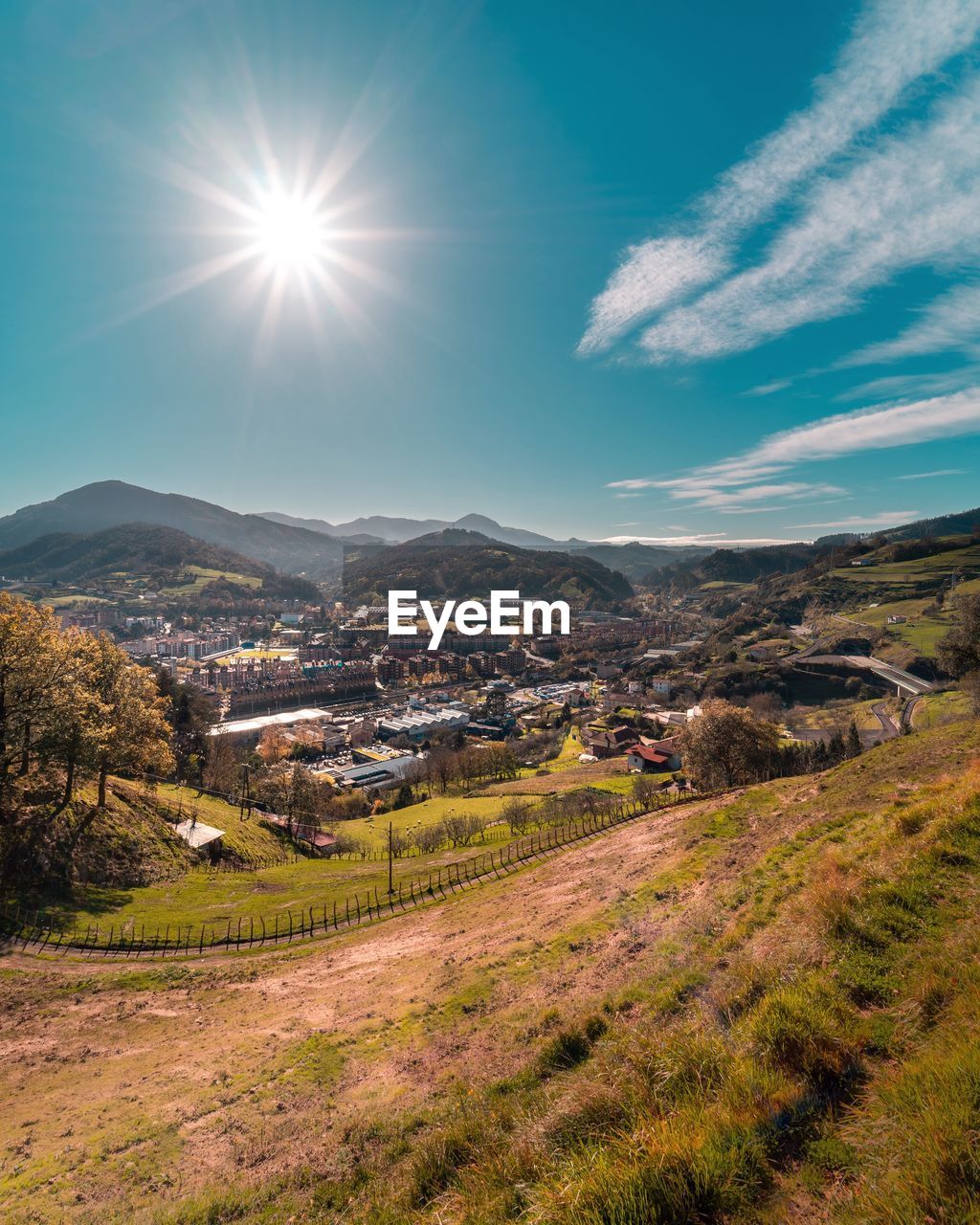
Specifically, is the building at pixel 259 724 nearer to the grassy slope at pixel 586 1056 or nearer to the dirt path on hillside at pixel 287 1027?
the dirt path on hillside at pixel 287 1027

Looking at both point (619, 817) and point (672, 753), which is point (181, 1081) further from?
point (672, 753)

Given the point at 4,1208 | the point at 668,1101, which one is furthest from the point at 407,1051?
the point at 668,1101

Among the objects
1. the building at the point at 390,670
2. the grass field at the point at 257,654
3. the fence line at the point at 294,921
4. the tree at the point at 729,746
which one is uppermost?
the tree at the point at 729,746

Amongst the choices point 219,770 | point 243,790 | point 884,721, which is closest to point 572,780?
point 243,790

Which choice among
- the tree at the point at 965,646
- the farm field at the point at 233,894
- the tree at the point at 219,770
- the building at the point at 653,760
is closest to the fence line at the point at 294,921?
the farm field at the point at 233,894

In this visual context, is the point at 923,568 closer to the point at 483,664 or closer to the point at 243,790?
the point at 483,664
